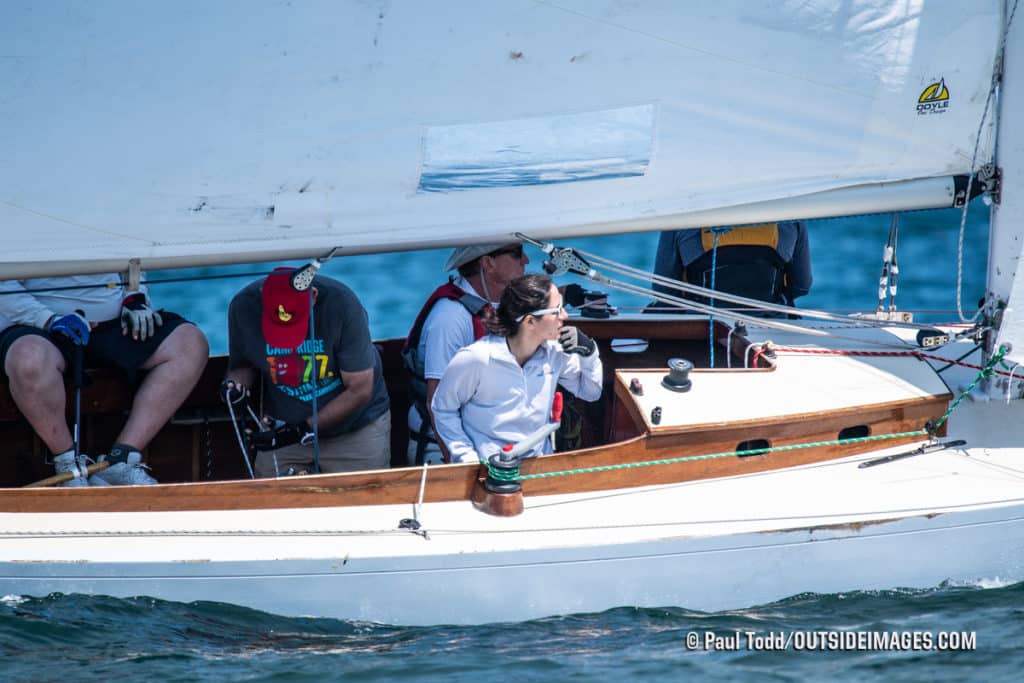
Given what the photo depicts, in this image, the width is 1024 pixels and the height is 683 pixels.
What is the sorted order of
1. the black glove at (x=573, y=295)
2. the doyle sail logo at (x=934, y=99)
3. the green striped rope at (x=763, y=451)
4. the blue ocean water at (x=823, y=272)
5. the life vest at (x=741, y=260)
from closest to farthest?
1. the green striped rope at (x=763, y=451)
2. the doyle sail logo at (x=934, y=99)
3. the life vest at (x=741, y=260)
4. the black glove at (x=573, y=295)
5. the blue ocean water at (x=823, y=272)

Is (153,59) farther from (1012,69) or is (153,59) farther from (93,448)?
(1012,69)

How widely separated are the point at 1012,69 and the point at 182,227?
2680 mm

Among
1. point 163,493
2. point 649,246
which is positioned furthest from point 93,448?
point 649,246

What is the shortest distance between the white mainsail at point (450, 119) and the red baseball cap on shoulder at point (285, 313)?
352 millimetres

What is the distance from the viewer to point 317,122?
372cm

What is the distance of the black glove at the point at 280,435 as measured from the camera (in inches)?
173

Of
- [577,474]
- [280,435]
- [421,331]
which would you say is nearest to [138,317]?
[280,435]

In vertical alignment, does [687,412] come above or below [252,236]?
below

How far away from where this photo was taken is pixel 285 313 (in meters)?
4.29

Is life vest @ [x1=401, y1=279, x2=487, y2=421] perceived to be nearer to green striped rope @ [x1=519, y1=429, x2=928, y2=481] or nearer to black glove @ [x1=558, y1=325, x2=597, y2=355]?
black glove @ [x1=558, y1=325, x2=597, y2=355]

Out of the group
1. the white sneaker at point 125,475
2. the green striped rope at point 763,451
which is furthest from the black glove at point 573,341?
the white sneaker at point 125,475

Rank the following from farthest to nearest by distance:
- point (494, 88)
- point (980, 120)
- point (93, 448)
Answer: point (93, 448)
point (980, 120)
point (494, 88)

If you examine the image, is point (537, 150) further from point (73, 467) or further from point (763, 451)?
point (73, 467)

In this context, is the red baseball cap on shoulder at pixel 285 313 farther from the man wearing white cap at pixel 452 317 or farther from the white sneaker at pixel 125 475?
the white sneaker at pixel 125 475
